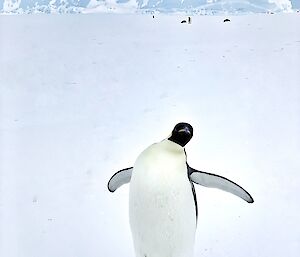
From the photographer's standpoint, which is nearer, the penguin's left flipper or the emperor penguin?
the emperor penguin

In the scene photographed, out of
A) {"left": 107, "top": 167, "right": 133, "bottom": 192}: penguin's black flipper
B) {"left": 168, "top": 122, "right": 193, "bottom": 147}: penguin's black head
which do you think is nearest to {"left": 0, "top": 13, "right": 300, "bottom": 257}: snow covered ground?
{"left": 107, "top": 167, "right": 133, "bottom": 192}: penguin's black flipper

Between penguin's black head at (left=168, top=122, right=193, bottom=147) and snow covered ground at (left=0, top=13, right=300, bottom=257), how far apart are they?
1.90 feet

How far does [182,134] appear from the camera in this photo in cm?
141

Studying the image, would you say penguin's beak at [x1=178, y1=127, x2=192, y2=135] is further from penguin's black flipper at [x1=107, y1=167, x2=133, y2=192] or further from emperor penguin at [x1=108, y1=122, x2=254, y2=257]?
penguin's black flipper at [x1=107, y1=167, x2=133, y2=192]

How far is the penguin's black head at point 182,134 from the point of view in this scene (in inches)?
55.1

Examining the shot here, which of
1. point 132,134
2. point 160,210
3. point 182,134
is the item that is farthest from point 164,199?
point 132,134

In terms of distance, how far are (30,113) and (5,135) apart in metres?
0.76

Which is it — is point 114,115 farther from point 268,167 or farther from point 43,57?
point 43,57

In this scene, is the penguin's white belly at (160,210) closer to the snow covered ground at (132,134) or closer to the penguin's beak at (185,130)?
the penguin's beak at (185,130)

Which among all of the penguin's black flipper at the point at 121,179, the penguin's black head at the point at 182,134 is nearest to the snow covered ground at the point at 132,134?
the penguin's black flipper at the point at 121,179

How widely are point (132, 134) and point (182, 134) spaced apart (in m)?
2.31

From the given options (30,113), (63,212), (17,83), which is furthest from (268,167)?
(17,83)

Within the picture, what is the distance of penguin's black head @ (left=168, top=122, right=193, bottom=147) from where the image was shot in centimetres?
140

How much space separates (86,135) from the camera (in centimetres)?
376
